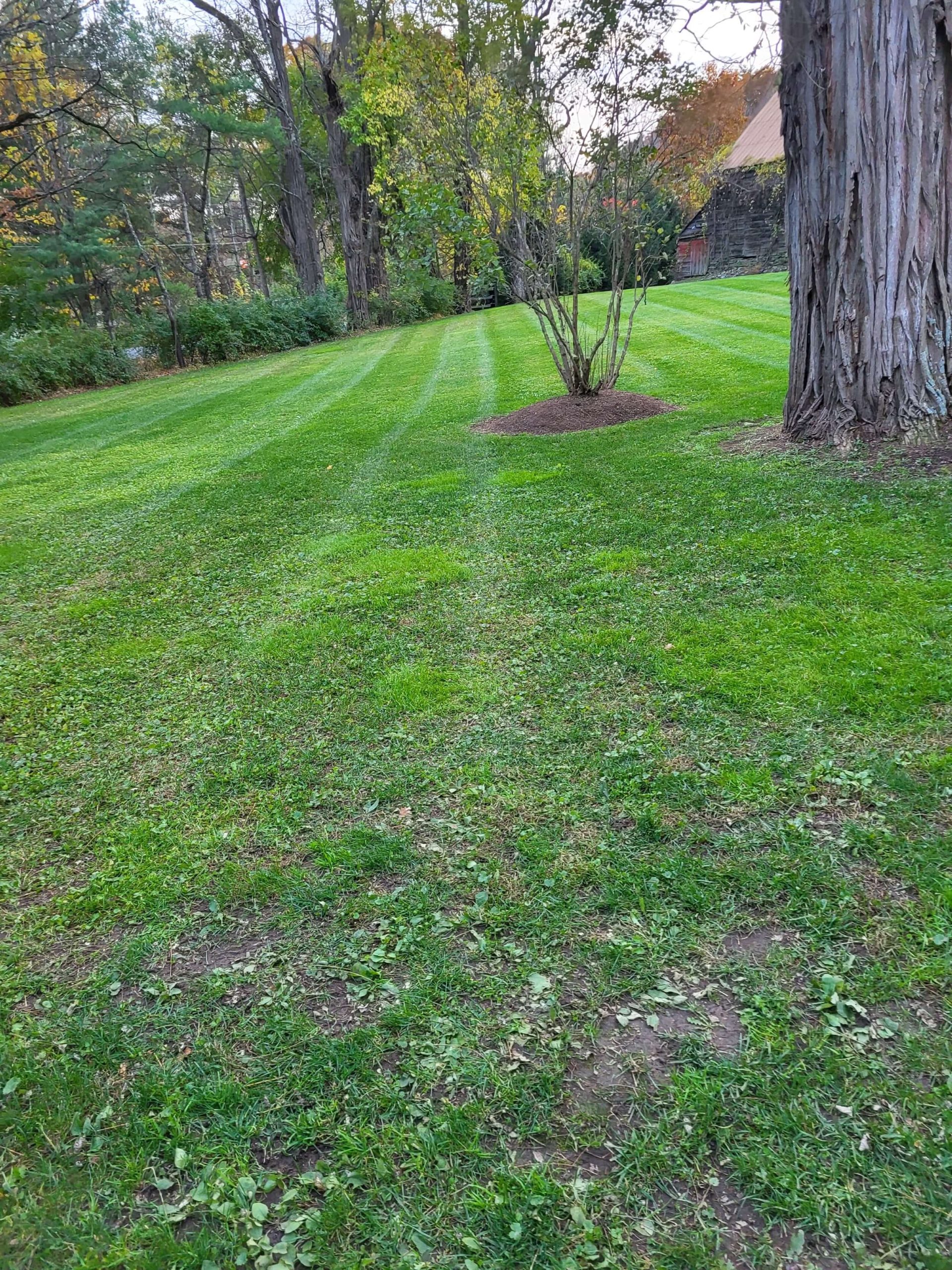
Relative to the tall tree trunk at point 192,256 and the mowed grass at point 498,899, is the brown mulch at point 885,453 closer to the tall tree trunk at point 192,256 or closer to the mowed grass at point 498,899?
the mowed grass at point 498,899

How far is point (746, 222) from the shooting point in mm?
24172

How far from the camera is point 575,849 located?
7.55 ft

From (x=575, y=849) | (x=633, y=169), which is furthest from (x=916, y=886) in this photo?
(x=633, y=169)

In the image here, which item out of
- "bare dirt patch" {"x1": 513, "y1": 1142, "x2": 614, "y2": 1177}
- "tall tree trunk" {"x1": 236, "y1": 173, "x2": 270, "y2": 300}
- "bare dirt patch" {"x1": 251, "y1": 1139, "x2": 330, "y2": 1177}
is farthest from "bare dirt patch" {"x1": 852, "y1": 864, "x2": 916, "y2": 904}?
"tall tree trunk" {"x1": 236, "y1": 173, "x2": 270, "y2": 300}

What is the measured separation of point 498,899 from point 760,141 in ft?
92.4

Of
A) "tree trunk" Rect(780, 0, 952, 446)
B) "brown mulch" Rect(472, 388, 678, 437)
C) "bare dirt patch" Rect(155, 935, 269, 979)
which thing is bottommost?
"bare dirt patch" Rect(155, 935, 269, 979)

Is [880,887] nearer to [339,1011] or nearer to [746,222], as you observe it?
[339,1011]

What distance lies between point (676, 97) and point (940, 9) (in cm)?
272

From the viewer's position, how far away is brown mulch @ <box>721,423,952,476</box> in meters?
4.64

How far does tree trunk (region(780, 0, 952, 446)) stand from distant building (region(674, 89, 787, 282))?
741 inches

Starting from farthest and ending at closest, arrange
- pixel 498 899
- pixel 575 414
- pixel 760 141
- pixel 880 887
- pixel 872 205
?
pixel 760 141 < pixel 575 414 < pixel 872 205 < pixel 498 899 < pixel 880 887

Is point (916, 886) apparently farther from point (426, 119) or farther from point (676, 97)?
point (426, 119)

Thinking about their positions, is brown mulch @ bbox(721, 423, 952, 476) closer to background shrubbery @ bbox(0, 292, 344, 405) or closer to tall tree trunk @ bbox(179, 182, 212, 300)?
background shrubbery @ bbox(0, 292, 344, 405)

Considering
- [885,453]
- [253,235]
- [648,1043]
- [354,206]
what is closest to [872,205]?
[885,453]
